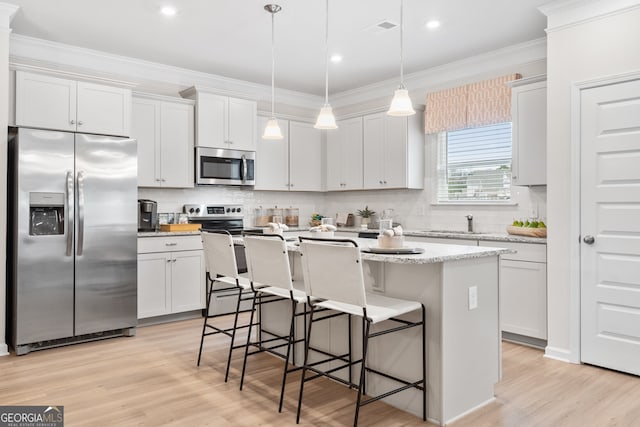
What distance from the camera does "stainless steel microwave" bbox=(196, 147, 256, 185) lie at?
5277 millimetres

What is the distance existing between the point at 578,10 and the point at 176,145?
13.0 feet

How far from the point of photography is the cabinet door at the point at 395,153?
5.45 m

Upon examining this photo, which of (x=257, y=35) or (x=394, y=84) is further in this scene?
(x=394, y=84)

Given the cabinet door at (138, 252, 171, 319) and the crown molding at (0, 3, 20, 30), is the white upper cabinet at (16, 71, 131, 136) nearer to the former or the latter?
the crown molding at (0, 3, 20, 30)

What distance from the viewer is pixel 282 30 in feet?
13.8

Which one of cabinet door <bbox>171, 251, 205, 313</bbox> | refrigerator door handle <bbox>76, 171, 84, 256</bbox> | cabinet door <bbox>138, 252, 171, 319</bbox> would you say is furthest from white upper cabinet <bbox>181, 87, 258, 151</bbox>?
refrigerator door handle <bbox>76, 171, 84, 256</bbox>

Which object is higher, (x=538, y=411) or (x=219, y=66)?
(x=219, y=66)

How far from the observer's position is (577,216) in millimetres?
A: 3535

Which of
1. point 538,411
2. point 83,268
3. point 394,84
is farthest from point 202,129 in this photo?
point 538,411

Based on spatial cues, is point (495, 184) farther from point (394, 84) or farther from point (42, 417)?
point (42, 417)

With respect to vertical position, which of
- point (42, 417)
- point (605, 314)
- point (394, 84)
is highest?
point (394, 84)

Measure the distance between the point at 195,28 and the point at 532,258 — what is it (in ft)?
11.5

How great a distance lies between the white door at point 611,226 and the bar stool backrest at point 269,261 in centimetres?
231

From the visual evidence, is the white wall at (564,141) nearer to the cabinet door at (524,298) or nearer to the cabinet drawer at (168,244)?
the cabinet door at (524,298)
